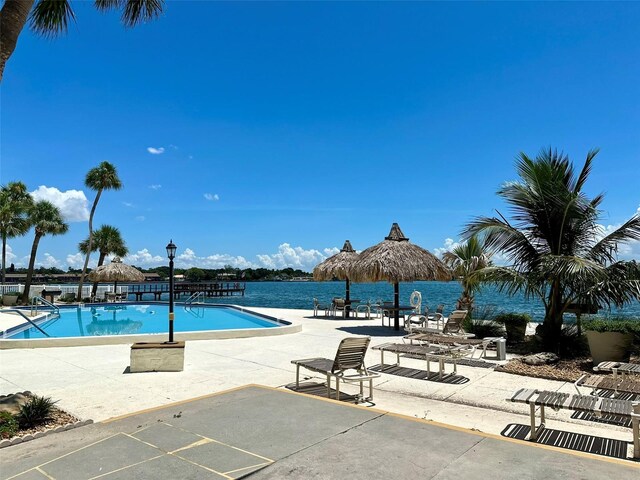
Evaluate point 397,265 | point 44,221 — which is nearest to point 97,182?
point 44,221

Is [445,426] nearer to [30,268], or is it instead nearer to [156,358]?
[156,358]

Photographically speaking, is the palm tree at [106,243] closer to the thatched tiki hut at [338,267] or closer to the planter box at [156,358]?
the thatched tiki hut at [338,267]

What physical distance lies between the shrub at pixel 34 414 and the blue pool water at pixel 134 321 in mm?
10719

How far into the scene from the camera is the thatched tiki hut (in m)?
19.2

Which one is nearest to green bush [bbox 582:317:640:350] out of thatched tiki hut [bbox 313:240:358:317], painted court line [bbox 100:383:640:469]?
painted court line [bbox 100:383:640:469]

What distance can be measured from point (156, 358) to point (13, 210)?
87.9 ft

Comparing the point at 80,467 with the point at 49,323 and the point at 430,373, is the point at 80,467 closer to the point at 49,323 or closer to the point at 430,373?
the point at 430,373

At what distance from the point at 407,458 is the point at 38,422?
13.1 feet

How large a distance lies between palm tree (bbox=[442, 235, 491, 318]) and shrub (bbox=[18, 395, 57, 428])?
12.6 m

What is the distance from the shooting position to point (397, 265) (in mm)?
14680

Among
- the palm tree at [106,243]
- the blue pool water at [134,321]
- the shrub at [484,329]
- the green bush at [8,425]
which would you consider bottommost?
the blue pool water at [134,321]

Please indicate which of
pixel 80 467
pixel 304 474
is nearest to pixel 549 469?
pixel 304 474

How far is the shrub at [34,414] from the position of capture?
4.69m

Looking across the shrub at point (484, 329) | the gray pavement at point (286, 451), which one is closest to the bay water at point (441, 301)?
the shrub at point (484, 329)
